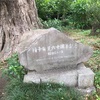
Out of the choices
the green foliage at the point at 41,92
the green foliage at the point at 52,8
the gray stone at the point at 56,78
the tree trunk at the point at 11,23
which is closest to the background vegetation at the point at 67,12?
the green foliage at the point at 52,8

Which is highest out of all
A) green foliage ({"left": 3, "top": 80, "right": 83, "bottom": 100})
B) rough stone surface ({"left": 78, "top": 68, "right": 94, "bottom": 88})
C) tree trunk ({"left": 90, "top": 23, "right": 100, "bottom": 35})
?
tree trunk ({"left": 90, "top": 23, "right": 100, "bottom": 35})

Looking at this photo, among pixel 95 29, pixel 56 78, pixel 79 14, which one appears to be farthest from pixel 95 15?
pixel 56 78

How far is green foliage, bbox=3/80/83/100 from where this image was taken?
12.1 feet

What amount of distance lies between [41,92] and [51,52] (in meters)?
0.67

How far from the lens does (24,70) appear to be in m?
4.38

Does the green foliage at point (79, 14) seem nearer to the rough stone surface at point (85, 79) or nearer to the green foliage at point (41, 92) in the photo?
the rough stone surface at point (85, 79)

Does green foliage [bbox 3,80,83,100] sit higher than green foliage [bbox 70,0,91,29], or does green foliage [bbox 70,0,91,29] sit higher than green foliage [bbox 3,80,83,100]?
green foliage [bbox 70,0,91,29]

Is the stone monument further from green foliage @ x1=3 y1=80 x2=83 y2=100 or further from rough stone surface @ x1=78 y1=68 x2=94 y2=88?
green foliage @ x1=3 y1=80 x2=83 y2=100

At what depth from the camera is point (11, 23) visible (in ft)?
20.9

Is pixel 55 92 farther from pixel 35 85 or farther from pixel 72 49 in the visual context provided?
pixel 72 49

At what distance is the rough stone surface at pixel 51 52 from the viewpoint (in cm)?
389

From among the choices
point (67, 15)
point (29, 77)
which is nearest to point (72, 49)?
point (29, 77)

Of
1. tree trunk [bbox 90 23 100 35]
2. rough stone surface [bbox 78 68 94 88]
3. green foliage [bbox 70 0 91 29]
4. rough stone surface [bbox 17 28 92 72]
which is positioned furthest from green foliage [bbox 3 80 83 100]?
green foliage [bbox 70 0 91 29]

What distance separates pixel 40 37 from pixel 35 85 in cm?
79
